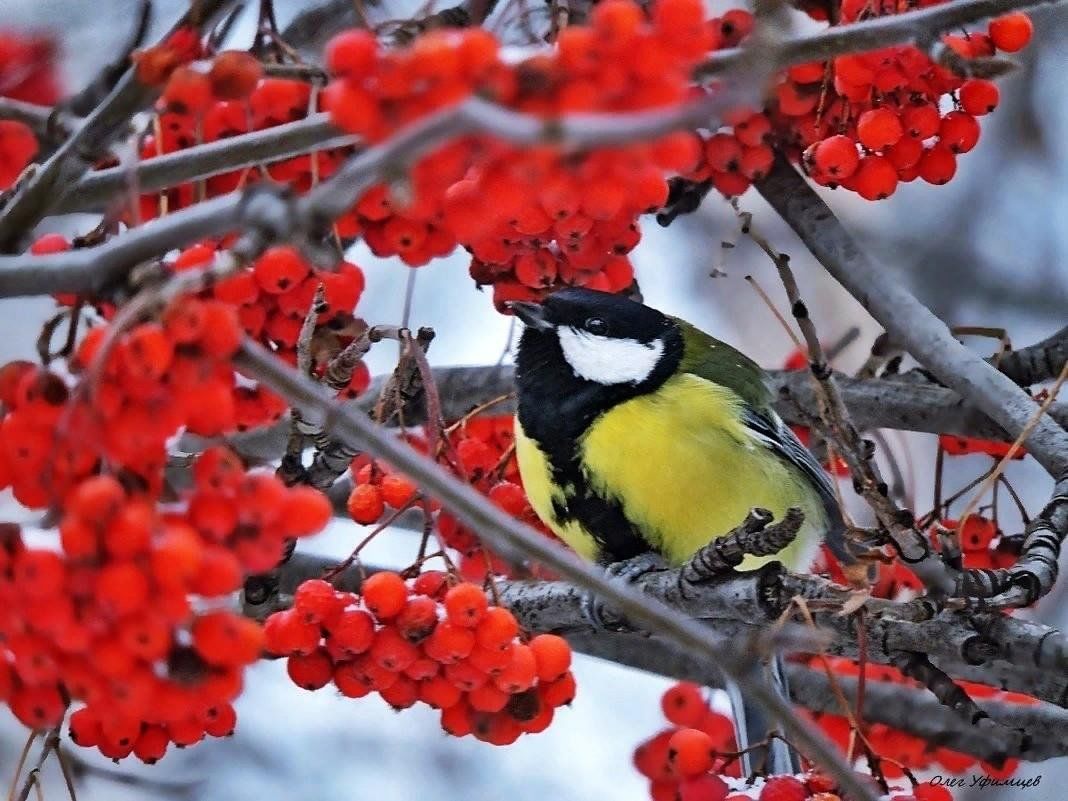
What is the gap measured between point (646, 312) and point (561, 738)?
139cm

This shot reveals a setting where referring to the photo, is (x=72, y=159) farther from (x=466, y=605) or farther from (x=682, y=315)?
(x=682, y=315)

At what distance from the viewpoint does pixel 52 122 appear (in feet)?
2.95

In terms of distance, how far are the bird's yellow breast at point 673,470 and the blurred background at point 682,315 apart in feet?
2.97

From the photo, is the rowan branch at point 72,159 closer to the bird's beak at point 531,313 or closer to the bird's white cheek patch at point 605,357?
the bird's beak at point 531,313

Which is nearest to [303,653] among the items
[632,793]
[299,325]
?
[299,325]

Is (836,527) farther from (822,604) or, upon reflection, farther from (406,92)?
(406,92)

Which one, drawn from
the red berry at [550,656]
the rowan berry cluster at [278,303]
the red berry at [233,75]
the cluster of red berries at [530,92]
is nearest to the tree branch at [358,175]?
the cluster of red berries at [530,92]

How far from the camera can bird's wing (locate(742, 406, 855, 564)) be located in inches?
68.6

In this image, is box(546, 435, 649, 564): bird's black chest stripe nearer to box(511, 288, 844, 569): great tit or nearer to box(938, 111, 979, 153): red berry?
box(511, 288, 844, 569): great tit

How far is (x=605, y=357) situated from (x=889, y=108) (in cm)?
50

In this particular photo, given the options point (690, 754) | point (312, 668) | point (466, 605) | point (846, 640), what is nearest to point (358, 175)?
point (466, 605)

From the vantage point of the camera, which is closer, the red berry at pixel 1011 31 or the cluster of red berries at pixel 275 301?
the cluster of red berries at pixel 275 301

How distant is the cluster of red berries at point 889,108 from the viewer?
129 centimetres

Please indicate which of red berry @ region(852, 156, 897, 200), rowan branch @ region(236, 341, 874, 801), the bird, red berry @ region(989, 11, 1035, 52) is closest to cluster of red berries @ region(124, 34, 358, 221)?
rowan branch @ region(236, 341, 874, 801)
